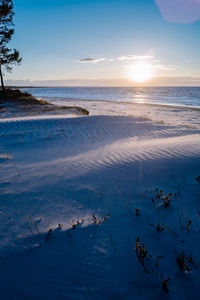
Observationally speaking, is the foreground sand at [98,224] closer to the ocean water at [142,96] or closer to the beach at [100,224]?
the beach at [100,224]

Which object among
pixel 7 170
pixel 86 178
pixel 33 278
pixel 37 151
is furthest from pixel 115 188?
pixel 37 151

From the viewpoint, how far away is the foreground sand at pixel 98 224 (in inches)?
56.4

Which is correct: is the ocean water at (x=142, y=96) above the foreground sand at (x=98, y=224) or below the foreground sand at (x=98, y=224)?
above

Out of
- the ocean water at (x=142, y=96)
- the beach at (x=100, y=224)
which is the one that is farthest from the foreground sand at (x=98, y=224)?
the ocean water at (x=142, y=96)

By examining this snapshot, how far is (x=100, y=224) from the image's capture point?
2111 mm

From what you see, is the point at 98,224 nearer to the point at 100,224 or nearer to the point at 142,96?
A: the point at 100,224

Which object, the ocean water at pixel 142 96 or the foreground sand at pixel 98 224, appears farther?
the ocean water at pixel 142 96

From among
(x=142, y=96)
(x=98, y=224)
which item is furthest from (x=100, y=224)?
(x=142, y=96)

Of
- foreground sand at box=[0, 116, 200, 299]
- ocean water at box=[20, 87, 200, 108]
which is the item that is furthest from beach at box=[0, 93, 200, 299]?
ocean water at box=[20, 87, 200, 108]

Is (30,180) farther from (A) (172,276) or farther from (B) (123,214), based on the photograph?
(A) (172,276)

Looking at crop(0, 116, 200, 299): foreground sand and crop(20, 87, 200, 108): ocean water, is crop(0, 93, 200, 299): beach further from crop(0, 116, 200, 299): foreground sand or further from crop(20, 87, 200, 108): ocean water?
crop(20, 87, 200, 108): ocean water

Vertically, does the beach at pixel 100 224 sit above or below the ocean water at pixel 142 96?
below

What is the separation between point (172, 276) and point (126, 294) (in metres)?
0.40

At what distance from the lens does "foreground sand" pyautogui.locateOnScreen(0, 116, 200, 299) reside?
1432 mm
